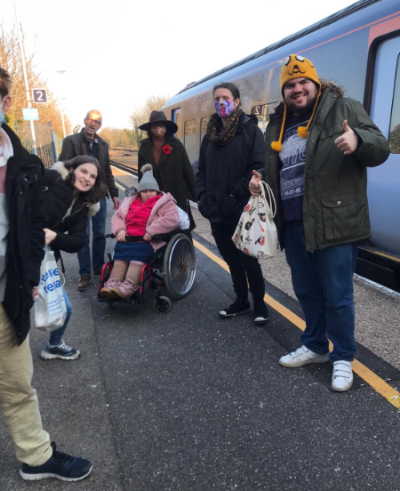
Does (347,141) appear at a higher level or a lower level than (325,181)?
higher

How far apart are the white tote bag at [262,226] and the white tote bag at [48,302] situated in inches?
50.2

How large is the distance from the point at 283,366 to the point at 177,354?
775 millimetres

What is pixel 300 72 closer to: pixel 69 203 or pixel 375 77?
pixel 69 203

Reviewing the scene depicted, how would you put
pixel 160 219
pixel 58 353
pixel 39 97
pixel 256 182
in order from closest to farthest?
pixel 256 182, pixel 58 353, pixel 160 219, pixel 39 97

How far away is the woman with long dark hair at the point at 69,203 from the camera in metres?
2.71

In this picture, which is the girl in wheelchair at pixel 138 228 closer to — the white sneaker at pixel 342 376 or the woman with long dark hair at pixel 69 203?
the woman with long dark hair at pixel 69 203

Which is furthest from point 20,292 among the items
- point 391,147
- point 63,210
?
point 391,147

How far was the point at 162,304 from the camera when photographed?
3824mm

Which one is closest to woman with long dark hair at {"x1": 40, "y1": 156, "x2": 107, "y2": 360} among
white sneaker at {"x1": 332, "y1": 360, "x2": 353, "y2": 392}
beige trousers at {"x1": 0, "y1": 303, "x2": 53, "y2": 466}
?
beige trousers at {"x1": 0, "y1": 303, "x2": 53, "y2": 466}

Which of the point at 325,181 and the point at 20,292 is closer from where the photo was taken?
the point at 20,292

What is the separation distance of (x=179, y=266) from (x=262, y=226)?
1.50 metres

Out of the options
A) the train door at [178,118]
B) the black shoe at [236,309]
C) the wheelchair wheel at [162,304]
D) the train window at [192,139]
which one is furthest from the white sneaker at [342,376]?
the train door at [178,118]

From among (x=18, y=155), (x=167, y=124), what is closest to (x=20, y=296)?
(x=18, y=155)

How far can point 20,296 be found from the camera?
5.54ft
